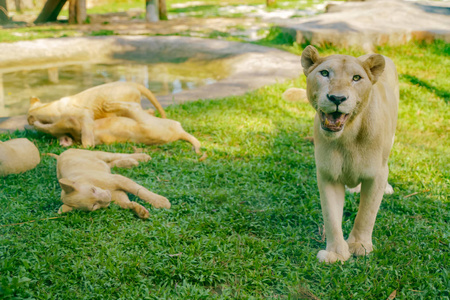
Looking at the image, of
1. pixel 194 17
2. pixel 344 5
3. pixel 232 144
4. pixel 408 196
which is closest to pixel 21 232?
pixel 232 144

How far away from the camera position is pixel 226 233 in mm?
3625

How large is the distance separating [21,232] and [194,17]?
1579cm

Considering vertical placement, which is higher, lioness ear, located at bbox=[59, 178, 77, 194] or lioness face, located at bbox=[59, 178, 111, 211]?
lioness ear, located at bbox=[59, 178, 77, 194]

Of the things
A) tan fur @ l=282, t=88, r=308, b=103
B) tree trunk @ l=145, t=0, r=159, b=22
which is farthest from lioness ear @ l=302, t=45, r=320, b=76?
tree trunk @ l=145, t=0, r=159, b=22

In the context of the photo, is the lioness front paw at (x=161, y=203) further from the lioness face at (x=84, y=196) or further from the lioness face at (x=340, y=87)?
the lioness face at (x=340, y=87)

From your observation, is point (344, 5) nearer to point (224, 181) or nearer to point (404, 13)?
point (404, 13)

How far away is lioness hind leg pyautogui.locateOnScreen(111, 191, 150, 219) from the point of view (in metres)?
3.76

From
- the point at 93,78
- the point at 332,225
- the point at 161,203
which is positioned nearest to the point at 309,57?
the point at 332,225

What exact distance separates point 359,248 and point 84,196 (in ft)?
7.17

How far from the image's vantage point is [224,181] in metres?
4.55

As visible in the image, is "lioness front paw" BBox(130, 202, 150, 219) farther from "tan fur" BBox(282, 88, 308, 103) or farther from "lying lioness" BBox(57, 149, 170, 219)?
"tan fur" BBox(282, 88, 308, 103)

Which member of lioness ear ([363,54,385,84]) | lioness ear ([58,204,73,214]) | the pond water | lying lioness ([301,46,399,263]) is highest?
lioness ear ([363,54,385,84])

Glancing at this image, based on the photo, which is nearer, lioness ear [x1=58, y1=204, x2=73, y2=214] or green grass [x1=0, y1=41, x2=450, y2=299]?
green grass [x1=0, y1=41, x2=450, y2=299]

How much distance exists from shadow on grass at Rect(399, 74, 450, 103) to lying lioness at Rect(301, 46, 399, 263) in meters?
4.41
